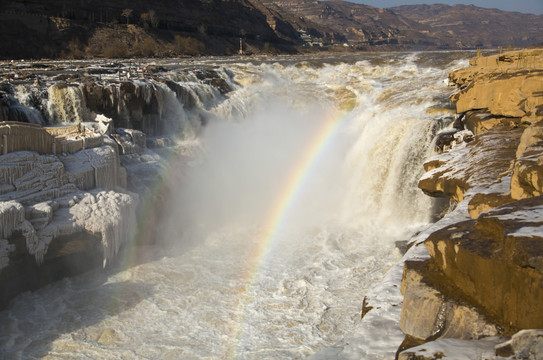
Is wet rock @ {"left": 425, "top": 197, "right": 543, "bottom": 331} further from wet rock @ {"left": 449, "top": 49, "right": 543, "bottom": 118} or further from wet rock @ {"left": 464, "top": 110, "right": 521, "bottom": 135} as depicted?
wet rock @ {"left": 464, "top": 110, "right": 521, "bottom": 135}

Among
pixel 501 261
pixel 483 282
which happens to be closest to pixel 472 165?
pixel 483 282

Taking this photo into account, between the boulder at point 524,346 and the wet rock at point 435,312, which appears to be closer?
the boulder at point 524,346

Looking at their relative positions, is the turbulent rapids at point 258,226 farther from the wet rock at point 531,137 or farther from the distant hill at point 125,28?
the distant hill at point 125,28

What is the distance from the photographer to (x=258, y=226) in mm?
13922

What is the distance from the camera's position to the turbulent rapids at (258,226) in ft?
26.7

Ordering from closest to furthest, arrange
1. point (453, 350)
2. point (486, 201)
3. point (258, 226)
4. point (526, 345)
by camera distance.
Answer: point (526, 345) → point (453, 350) → point (486, 201) → point (258, 226)

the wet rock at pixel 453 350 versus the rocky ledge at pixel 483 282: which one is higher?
the rocky ledge at pixel 483 282

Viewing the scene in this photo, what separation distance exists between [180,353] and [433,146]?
8931mm

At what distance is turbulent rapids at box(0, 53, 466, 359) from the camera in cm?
814

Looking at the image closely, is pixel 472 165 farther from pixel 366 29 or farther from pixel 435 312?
pixel 366 29

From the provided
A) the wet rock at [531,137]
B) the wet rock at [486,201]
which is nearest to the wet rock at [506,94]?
the wet rock at [531,137]

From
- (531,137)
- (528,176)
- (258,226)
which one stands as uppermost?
(531,137)

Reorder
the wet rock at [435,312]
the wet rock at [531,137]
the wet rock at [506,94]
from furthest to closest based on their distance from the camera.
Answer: the wet rock at [506,94]
the wet rock at [531,137]
the wet rock at [435,312]

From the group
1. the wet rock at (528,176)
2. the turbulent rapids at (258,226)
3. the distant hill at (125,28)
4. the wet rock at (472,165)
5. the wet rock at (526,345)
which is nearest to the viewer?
the wet rock at (526,345)
